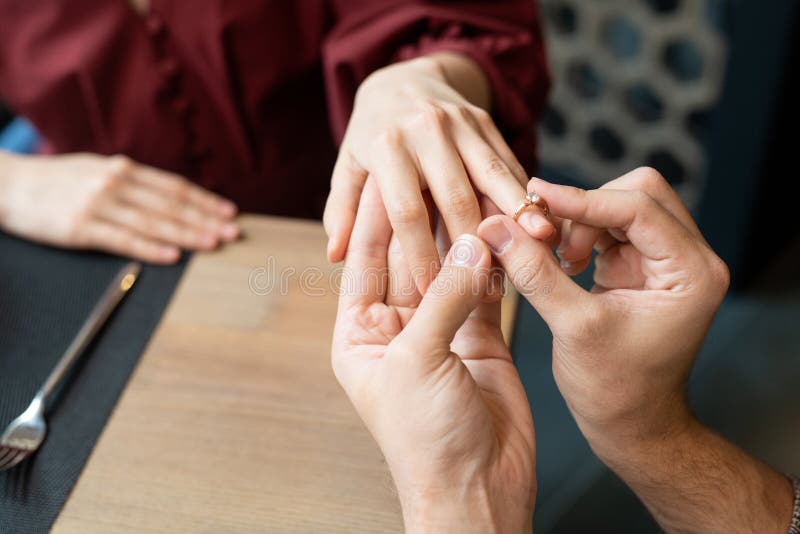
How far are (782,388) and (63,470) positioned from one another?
1.07 m

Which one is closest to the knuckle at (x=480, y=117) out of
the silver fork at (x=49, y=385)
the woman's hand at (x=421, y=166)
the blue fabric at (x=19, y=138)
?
the woman's hand at (x=421, y=166)

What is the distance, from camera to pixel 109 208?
2.50 feet

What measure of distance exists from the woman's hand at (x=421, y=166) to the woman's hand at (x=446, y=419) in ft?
0.16

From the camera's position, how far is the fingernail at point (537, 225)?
522 millimetres

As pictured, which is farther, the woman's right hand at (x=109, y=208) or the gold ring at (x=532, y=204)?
the woman's right hand at (x=109, y=208)

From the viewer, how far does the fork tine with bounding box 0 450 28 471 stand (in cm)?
58

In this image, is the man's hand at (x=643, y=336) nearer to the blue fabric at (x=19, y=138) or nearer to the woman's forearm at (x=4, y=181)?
the woman's forearm at (x=4, y=181)

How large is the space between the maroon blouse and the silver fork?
240 mm

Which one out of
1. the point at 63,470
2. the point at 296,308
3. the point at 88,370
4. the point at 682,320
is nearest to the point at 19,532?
the point at 63,470

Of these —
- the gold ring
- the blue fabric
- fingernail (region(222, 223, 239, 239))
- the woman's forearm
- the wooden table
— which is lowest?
the wooden table

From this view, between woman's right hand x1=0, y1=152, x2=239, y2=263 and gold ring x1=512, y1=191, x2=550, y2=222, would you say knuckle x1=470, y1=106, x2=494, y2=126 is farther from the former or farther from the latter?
woman's right hand x1=0, y1=152, x2=239, y2=263

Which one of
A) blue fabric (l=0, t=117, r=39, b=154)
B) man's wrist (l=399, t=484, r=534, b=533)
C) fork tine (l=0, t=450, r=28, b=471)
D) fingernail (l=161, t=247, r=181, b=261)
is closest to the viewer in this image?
man's wrist (l=399, t=484, r=534, b=533)

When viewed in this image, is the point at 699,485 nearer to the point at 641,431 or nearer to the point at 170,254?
the point at 641,431

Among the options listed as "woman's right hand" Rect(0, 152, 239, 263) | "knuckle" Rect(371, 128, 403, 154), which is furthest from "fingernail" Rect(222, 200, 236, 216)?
"knuckle" Rect(371, 128, 403, 154)
